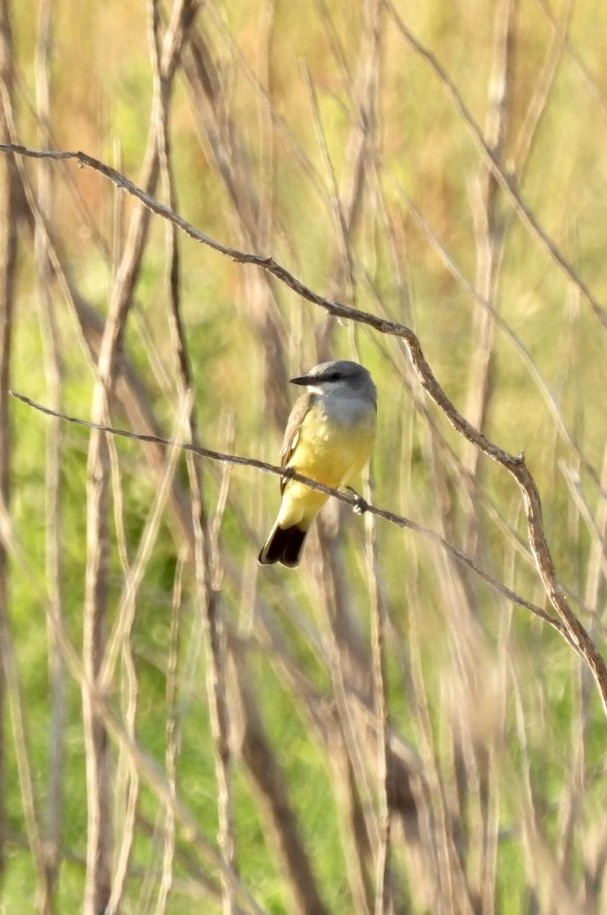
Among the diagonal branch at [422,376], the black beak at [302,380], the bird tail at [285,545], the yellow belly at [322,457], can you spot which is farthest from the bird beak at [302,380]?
the diagonal branch at [422,376]

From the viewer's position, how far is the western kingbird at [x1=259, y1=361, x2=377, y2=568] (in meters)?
3.39

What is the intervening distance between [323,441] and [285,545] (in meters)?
0.31

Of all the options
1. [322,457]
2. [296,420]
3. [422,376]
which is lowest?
[422,376]

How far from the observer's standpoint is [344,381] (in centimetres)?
355

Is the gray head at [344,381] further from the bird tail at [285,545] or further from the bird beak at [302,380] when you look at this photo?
the bird tail at [285,545]

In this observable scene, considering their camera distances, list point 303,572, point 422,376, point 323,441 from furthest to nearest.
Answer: point 323,441 → point 303,572 → point 422,376

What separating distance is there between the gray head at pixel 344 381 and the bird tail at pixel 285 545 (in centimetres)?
34

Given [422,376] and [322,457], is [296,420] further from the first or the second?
[422,376]

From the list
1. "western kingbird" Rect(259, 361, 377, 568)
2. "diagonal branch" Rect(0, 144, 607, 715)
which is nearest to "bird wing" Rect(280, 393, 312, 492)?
"western kingbird" Rect(259, 361, 377, 568)

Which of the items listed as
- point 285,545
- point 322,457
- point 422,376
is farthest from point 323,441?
point 422,376

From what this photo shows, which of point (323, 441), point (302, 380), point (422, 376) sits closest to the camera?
point (422, 376)

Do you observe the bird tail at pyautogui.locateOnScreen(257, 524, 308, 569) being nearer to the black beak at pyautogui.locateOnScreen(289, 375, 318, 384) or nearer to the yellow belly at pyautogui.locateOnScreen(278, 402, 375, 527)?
the yellow belly at pyautogui.locateOnScreen(278, 402, 375, 527)

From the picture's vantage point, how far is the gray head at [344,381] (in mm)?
3441

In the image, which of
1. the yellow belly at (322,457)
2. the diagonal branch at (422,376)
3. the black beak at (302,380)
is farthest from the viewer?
the yellow belly at (322,457)
